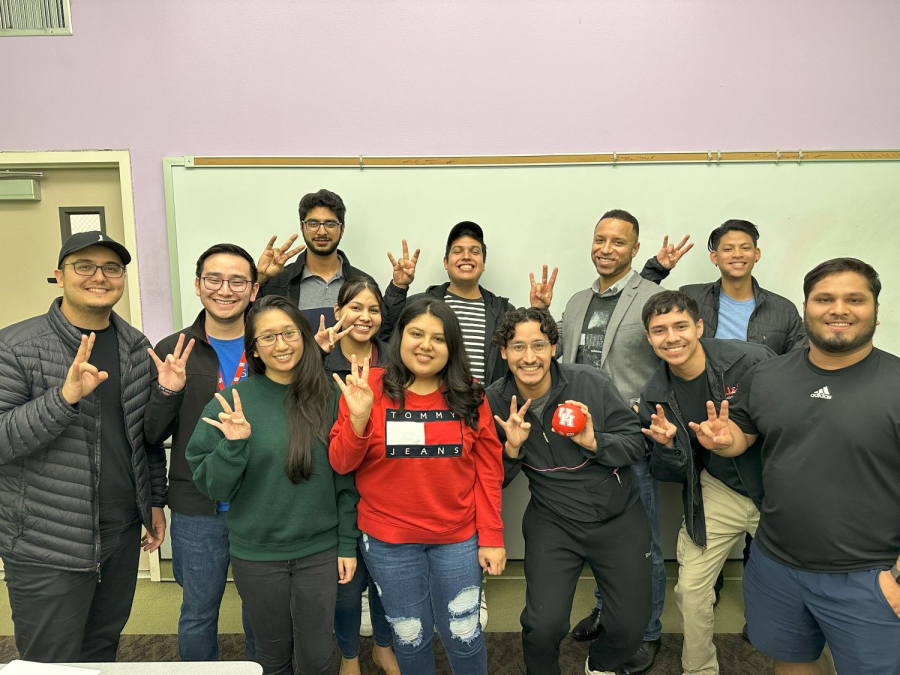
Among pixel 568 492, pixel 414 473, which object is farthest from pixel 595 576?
pixel 414 473

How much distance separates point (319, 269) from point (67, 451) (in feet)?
4.38

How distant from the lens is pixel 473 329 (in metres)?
2.55

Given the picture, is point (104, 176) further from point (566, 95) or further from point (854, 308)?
point (854, 308)

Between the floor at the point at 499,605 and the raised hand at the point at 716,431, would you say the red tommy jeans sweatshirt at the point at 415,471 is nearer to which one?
the raised hand at the point at 716,431

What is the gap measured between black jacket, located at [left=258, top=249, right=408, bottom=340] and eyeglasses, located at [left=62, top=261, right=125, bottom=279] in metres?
0.83

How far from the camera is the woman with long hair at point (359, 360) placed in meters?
2.00

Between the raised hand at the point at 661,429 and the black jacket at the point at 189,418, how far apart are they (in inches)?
66.3

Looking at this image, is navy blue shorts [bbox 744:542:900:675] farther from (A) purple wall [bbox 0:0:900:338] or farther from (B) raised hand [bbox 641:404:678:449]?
(A) purple wall [bbox 0:0:900:338]

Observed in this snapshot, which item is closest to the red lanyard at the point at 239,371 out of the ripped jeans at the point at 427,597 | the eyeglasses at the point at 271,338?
the eyeglasses at the point at 271,338

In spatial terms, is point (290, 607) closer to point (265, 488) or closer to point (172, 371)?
point (265, 488)

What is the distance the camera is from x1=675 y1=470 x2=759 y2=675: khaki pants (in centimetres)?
209

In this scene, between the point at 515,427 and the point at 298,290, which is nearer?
the point at 515,427

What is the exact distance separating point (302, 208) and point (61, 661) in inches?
78.8

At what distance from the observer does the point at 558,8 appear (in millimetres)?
2740
